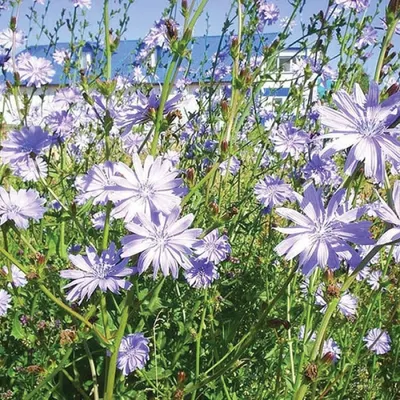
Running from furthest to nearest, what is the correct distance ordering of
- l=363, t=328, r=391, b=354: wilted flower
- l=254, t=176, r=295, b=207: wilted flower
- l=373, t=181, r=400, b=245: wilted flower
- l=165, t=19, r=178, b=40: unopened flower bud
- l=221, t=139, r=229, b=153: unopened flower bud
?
l=363, t=328, r=391, b=354: wilted flower < l=254, t=176, r=295, b=207: wilted flower < l=221, t=139, r=229, b=153: unopened flower bud < l=165, t=19, r=178, b=40: unopened flower bud < l=373, t=181, r=400, b=245: wilted flower

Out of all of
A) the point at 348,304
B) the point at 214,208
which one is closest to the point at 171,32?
the point at 214,208

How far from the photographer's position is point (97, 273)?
1.25 meters

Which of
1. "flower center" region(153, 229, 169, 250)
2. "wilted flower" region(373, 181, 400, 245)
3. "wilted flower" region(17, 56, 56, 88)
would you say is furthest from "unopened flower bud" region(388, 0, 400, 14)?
"wilted flower" region(17, 56, 56, 88)

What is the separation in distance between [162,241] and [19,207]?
46 centimetres

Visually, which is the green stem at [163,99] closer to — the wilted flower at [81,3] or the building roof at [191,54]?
the building roof at [191,54]

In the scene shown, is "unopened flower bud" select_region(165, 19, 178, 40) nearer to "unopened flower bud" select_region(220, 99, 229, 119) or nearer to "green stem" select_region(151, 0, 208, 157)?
"green stem" select_region(151, 0, 208, 157)

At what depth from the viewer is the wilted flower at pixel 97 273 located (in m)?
1.20

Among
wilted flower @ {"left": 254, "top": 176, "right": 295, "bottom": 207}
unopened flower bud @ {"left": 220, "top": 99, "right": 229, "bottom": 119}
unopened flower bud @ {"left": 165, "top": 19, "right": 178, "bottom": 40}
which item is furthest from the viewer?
wilted flower @ {"left": 254, "top": 176, "right": 295, "bottom": 207}

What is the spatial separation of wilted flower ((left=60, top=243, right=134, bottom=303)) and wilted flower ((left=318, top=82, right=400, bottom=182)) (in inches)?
20.9

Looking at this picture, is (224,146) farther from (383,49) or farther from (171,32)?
(383,49)

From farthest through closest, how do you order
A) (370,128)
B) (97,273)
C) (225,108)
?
1. (225,108)
2. (97,273)
3. (370,128)

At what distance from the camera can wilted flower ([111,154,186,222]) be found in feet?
3.34

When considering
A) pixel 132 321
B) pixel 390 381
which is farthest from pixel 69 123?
pixel 390 381

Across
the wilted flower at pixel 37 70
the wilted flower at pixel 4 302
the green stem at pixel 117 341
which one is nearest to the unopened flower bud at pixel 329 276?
the green stem at pixel 117 341
